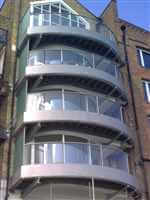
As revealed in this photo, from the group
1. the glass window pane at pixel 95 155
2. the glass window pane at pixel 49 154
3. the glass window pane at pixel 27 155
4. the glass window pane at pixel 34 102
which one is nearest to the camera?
the glass window pane at pixel 49 154

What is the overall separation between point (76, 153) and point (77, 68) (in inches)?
164

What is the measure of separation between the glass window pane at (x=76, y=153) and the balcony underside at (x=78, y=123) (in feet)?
3.82

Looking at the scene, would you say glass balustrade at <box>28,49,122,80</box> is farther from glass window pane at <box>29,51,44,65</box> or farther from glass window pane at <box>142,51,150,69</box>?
glass window pane at <box>142,51,150,69</box>

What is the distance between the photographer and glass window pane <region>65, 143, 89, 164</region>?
12.5 m

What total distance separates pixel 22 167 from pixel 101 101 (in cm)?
501

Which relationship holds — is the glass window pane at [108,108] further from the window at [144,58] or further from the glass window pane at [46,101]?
the window at [144,58]

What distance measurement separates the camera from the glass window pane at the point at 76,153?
1254 cm

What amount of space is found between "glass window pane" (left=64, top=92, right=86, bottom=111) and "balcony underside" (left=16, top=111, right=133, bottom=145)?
59 centimetres

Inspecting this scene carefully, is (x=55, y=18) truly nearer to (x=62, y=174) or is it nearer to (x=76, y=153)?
(x=76, y=153)

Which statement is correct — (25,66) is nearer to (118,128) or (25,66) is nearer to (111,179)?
(118,128)

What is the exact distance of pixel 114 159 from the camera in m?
13.8

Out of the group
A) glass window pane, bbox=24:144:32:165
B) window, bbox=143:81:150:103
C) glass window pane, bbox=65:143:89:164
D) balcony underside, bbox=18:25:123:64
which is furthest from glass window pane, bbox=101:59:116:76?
glass window pane, bbox=24:144:32:165

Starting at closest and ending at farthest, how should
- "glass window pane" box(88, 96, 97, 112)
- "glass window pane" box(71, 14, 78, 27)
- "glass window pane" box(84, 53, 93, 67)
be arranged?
"glass window pane" box(88, 96, 97, 112) → "glass window pane" box(84, 53, 93, 67) → "glass window pane" box(71, 14, 78, 27)

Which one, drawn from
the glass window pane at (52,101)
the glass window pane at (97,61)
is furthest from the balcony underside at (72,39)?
the glass window pane at (52,101)
